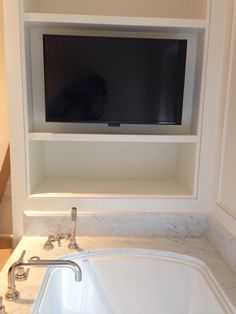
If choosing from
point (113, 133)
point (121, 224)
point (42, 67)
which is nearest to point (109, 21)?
point (42, 67)

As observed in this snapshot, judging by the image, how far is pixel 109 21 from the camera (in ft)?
5.01

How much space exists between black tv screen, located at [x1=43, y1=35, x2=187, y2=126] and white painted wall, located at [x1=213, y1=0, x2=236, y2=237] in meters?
0.26

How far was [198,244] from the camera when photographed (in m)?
1.67

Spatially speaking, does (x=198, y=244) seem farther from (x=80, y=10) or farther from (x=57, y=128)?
(x=80, y=10)

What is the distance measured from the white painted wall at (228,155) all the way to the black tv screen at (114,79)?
0.26 meters

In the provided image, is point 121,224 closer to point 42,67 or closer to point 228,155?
point 228,155

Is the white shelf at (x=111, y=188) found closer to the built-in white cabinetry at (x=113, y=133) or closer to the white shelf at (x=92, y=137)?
the built-in white cabinetry at (x=113, y=133)

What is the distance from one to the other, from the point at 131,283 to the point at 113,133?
896mm

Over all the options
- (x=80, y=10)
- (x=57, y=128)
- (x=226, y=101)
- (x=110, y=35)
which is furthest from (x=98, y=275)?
(x=80, y=10)

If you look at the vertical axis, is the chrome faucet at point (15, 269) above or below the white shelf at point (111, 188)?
below

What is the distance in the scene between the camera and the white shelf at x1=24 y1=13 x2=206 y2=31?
1518mm

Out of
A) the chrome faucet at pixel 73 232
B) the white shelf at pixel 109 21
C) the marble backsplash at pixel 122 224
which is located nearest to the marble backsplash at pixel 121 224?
the marble backsplash at pixel 122 224

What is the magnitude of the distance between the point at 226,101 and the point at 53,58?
944 millimetres

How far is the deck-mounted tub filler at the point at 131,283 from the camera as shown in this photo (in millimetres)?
1461
